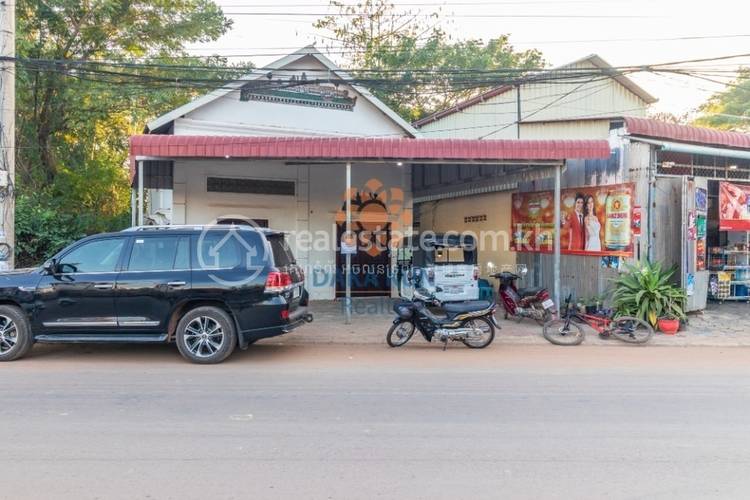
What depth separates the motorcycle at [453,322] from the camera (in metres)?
9.00

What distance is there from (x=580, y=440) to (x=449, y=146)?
23.6ft

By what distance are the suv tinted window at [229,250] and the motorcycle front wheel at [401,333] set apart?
2741 mm

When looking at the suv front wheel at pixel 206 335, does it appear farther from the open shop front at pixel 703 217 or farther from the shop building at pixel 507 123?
the shop building at pixel 507 123

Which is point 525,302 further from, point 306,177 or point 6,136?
point 6,136

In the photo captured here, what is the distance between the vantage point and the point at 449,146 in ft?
35.6

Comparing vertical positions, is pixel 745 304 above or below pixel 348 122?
below

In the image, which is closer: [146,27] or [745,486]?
[745,486]

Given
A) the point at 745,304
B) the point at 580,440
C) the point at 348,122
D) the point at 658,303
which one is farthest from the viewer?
the point at 348,122

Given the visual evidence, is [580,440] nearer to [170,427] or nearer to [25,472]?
[170,427]

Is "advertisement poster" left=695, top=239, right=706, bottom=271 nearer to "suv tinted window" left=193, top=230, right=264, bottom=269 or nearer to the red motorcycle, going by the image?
the red motorcycle

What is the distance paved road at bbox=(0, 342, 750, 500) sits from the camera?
152 inches

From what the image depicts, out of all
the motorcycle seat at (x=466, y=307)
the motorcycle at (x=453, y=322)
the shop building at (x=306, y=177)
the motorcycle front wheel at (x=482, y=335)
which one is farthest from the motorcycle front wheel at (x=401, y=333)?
the shop building at (x=306, y=177)

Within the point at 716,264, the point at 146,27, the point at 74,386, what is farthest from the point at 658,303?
the point at 146,27

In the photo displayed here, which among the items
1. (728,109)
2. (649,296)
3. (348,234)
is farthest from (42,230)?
(728,109)
